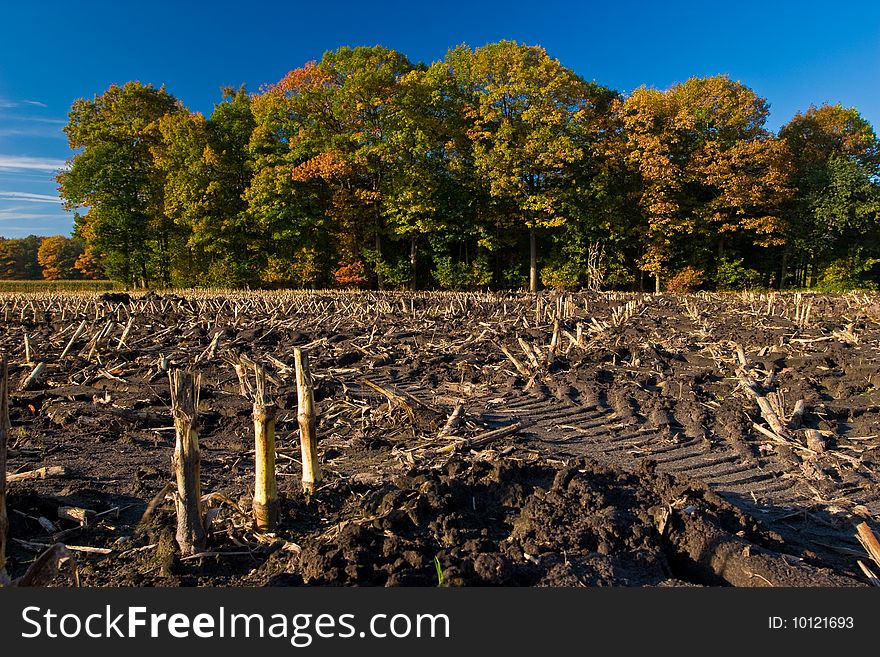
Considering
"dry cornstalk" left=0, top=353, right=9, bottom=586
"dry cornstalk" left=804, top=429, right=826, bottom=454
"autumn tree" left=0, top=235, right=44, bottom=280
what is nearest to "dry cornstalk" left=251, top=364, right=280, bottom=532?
"dry cornstalk" left=0, top=353, right=9, bottom=586

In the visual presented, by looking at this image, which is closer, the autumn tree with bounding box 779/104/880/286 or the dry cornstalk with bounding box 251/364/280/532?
the dry cornstalk with bounding box 251/364/280/532

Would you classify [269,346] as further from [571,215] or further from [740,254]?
[740,254]

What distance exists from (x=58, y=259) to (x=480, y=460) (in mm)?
85881

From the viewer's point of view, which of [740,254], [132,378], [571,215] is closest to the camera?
[132,378]

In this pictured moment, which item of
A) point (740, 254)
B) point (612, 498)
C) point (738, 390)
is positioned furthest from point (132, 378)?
point (740, 254)

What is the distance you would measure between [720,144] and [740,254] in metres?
7.93

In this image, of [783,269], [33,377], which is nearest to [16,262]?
[33,377]

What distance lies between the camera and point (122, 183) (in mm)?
37406

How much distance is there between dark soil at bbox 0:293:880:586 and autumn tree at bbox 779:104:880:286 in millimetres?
27248

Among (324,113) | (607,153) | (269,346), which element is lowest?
(269,346)

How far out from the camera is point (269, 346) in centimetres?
1170

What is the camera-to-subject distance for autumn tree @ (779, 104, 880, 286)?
33.7 metres

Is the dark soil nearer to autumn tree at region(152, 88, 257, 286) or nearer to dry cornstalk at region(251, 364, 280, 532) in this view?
dry cornstalk at region(251, 364, 280, 532)

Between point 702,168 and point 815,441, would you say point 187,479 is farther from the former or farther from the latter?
point 702,168
